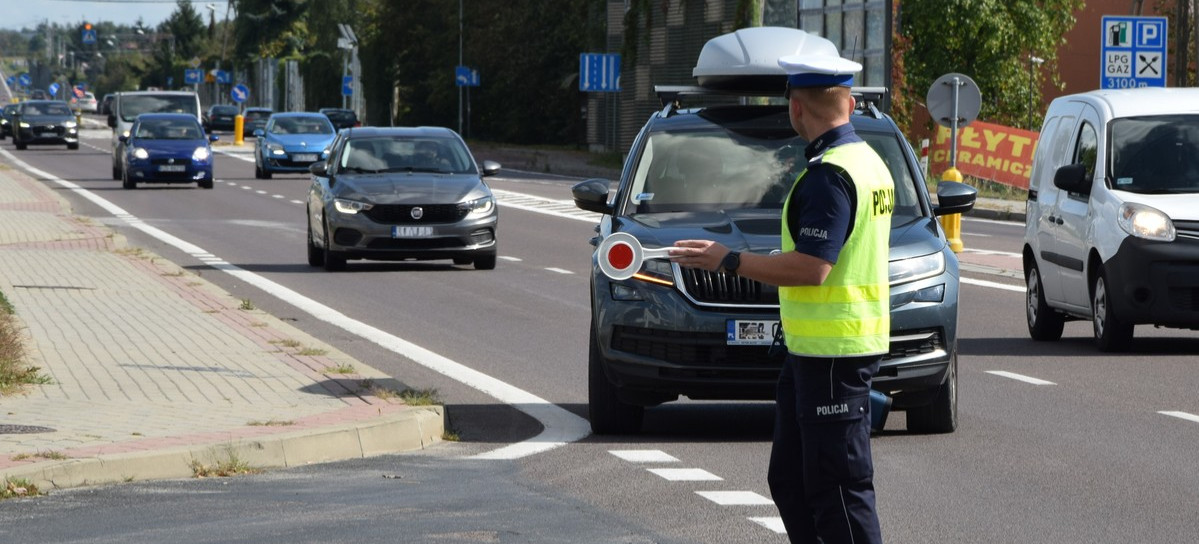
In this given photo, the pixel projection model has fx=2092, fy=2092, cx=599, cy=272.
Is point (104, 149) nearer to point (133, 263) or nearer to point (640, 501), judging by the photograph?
point (133, 263)

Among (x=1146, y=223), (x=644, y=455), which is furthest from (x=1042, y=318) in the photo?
(x=644, y=455)

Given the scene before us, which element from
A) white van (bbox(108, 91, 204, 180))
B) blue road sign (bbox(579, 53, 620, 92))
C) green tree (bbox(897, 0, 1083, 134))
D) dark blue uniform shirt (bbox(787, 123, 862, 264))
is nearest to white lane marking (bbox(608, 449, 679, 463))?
dark blue uniform shirt (bbox(787, 123, 862, 264))

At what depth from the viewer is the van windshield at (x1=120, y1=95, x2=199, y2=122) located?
5284 centimetres

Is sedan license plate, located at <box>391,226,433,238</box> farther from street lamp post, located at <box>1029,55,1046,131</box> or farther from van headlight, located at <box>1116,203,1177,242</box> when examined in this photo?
street lamp post, located at <box>1029,55,1046,131</box>

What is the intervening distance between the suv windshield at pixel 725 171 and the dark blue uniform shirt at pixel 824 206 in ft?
16.9

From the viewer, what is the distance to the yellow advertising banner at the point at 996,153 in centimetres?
3897

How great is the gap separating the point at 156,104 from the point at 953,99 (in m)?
29.8

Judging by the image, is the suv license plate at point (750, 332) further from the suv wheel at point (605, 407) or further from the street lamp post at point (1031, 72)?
the street lamp post at point (1031, 72)

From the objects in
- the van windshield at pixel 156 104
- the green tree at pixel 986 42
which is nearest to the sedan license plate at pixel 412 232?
the green tree at pixel 986 42

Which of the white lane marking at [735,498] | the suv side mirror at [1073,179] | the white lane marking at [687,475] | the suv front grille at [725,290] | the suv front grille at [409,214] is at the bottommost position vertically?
the white lane marking at [687,475]

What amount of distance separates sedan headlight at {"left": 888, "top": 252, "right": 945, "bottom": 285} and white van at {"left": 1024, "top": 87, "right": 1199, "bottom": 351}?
4.59m

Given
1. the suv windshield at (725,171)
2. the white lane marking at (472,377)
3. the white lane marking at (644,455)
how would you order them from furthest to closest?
1. the suv windshield at (725,171)
2. the white lane marking at (472,377)
3. the white lane marking at (644,455)

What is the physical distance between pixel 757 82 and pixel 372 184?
358 inches

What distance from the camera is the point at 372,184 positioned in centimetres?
2205
